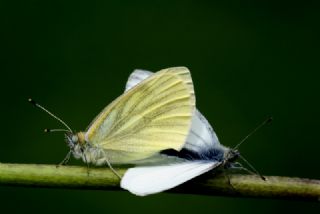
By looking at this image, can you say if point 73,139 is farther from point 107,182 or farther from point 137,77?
point 107,182

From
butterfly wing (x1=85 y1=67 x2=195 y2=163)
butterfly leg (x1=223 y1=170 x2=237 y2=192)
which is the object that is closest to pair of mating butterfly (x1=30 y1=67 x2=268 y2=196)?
butterfly wing (x1=85 y1=67 x2=195 y2=163)

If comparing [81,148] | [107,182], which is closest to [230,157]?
[107,182]

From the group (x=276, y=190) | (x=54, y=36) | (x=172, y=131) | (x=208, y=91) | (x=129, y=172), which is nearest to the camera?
(x=276, y=190)

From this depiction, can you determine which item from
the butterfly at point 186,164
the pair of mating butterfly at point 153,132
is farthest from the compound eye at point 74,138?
the butterfly at point 186,164

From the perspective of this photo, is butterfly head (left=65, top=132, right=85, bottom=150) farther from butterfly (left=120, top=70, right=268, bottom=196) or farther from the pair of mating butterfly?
butterfly (left=120, top=70, right=268, bottom=196)

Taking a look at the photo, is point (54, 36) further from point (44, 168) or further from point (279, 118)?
point (44, 168)

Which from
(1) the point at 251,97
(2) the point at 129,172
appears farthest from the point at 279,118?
(2) the point at 129,172
